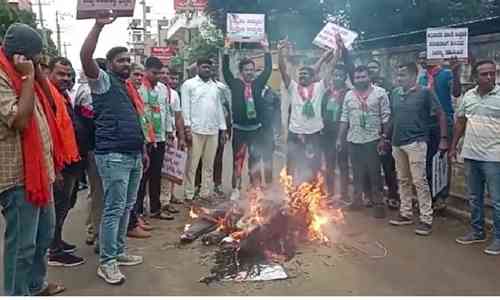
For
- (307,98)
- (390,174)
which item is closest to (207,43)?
(307,98)

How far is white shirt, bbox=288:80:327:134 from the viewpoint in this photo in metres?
8.06

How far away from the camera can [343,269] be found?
528cm

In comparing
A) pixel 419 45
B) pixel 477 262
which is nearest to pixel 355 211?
pixel 477 262

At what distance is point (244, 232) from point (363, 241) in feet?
4.59

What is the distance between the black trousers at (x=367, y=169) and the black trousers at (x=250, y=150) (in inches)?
59.1

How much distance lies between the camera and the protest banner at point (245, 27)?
9.67m

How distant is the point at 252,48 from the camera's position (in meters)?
19.3

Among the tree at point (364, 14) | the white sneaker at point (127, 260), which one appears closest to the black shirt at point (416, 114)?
the white sneaker at point (127, 260)

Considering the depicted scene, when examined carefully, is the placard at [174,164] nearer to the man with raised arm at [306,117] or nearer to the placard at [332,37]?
the man with raised arm at [306,117]

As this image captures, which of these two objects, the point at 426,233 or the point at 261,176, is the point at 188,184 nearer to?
the point at 261,176

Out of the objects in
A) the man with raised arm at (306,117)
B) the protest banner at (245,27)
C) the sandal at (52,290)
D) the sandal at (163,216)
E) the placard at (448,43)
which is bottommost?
the sandal at (163,216)

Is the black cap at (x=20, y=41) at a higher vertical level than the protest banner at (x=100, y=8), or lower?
lower

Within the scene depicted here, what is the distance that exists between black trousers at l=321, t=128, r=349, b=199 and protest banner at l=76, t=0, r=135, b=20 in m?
4.44

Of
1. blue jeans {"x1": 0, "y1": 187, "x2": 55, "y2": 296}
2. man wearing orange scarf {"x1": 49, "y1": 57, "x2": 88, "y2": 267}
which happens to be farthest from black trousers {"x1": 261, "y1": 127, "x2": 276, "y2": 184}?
blue jeans {"x1": 0, "y1": 187, "x2": 55, "y2": 296}
